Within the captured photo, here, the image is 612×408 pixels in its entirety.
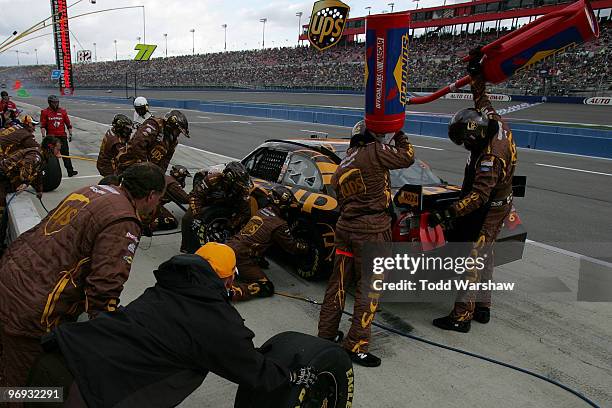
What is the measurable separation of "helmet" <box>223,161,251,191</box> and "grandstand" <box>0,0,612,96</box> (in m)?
2.76

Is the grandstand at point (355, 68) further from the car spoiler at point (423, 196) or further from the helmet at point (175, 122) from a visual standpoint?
the car spoiler at point (423, 196)

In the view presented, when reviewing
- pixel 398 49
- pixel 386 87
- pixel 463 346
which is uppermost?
pixel 398 49

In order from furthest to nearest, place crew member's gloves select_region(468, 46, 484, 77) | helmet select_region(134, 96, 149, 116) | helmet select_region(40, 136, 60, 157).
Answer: helmet select_region(134, 96, 149, 116) < helmet select_region(40, 136, 60, 157) < crew member's gloves select_region(468, 46, 484, 77)

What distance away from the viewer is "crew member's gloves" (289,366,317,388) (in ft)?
7.61

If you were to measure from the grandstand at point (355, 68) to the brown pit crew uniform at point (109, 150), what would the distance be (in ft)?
5.28

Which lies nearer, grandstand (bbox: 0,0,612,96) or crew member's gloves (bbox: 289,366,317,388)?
crew member's gloves (bbox: 289,366,317,388)

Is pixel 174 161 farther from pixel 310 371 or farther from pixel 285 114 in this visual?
pixel 285 114

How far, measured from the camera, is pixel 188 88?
73.5 m

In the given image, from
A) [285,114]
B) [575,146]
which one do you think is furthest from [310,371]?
[285,114]

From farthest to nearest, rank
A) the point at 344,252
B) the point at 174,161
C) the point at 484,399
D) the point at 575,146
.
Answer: the point at 575,146 < the point at 174,161 < the point at 344,252 < the point at 484,399

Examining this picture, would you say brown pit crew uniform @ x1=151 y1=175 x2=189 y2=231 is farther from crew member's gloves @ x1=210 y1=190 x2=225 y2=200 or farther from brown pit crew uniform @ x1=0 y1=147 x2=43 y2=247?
brown pit crew uniform @ x1=0 y1=147 x2=43 y2=247

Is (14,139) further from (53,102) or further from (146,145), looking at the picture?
(53,102)

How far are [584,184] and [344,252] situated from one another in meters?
9.02

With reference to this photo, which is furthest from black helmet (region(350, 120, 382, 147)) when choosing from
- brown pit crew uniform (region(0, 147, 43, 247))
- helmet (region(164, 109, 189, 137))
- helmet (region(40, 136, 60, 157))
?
helmet (region(40, 136, 60, 157))
